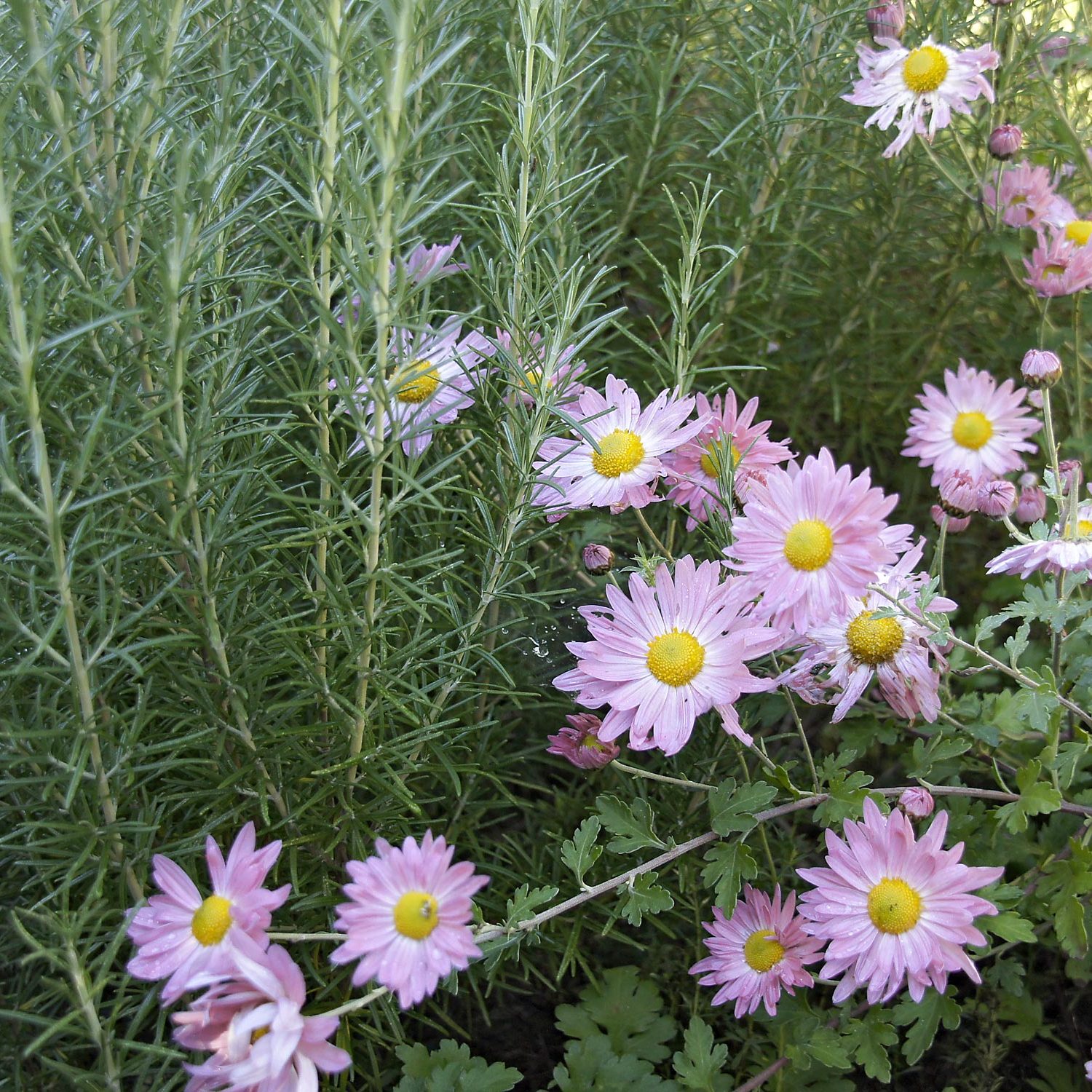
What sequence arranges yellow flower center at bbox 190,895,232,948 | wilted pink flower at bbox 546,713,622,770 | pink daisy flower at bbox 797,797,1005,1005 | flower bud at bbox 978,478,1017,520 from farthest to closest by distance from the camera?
flower bud at bbox 978,478,1017,520 → wilted pink flower at bbox 546,713,622,770 → pink daisy flower at bbox 797,797,1005,1005 → yellow flower center at bbox 190,895,232,948

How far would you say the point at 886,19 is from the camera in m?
1.51

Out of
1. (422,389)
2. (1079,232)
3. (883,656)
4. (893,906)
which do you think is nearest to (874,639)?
(883,656)

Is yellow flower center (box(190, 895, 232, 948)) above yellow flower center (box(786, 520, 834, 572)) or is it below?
below

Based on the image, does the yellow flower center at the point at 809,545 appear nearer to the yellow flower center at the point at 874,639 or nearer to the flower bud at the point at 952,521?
the yellow flower center at the point at 874,639

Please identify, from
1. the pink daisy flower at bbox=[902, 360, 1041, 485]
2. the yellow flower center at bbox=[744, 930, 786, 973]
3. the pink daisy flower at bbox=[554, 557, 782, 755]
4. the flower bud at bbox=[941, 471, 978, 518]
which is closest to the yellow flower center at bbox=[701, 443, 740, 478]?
the pink daisy flower at bbox=[554, 557, 782, 755]

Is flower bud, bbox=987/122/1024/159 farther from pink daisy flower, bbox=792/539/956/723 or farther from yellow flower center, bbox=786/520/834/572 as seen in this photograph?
yellow flower center, bbox=786/520/834/572

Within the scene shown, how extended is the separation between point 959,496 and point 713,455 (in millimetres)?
334

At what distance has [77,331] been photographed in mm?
790

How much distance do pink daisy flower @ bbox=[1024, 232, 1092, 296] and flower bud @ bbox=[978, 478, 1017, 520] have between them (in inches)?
20.5

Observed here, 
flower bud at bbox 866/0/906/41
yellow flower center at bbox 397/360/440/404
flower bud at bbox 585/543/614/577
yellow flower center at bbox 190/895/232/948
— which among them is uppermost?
flower bud at bbox 866/0/906/41

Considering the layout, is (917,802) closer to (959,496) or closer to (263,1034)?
(959,496)

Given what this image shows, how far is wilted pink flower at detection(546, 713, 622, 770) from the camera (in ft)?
3.70

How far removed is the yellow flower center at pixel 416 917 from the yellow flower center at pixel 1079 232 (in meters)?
1.47

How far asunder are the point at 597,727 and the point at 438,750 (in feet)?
0.60
